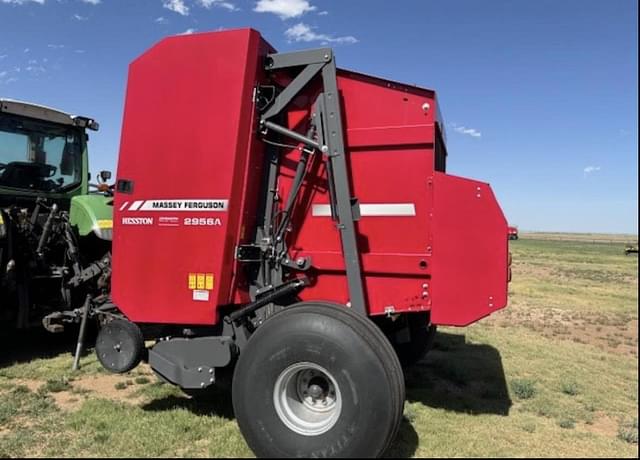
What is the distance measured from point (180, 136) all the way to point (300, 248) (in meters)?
1.27

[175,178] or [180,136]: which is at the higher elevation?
[180,136]

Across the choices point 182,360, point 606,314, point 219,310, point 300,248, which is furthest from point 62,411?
point 606,314

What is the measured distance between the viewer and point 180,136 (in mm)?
3957

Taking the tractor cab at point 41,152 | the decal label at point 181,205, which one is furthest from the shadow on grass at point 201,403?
the tractor cab at point 41,152

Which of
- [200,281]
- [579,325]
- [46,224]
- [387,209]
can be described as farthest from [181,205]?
[579,325]

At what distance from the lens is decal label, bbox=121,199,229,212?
382 centimetres

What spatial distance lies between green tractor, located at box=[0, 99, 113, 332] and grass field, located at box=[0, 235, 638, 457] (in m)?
0.69

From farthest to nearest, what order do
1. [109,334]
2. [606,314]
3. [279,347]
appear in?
[606,314], [109,334], [279,347]

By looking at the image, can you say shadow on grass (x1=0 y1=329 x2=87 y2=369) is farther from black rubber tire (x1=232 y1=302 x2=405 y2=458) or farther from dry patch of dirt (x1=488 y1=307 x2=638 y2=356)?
dry patch of dirt (x1=488 y1=307 x2=638 y2=356)

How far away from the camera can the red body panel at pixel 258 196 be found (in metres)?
3.73

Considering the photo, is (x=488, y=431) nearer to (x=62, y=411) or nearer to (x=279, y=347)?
(x=279, y=347)

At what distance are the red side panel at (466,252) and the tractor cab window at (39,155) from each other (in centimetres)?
568

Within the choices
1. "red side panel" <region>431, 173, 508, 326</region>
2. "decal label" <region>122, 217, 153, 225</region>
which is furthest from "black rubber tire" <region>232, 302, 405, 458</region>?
"decal label" <region>122, 217, 153, 225</region>

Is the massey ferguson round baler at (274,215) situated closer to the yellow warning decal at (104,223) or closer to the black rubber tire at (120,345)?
the black rubber tire at (120,345)
